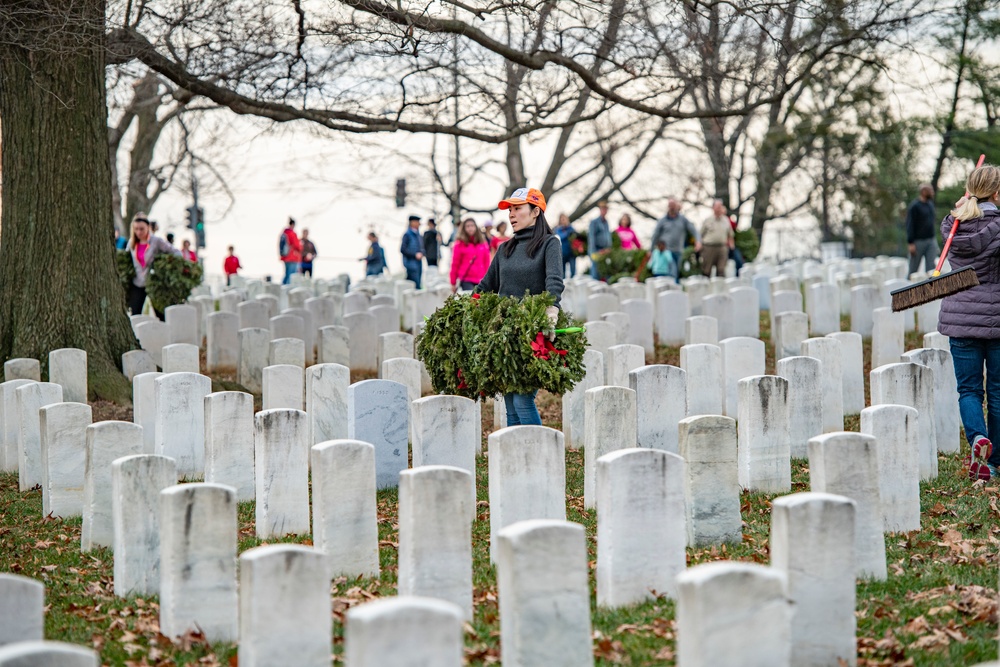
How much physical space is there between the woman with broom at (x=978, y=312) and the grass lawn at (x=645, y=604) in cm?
42

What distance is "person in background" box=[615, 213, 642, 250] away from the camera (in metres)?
23.0

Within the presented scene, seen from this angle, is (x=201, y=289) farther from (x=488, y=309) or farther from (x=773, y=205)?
(x=773, y=205)

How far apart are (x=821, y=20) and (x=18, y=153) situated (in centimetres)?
817

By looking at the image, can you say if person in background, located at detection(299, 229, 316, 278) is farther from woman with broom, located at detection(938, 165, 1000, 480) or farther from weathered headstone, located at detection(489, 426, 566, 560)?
weathered headstone, located at detection(489, 426, 566, 560)

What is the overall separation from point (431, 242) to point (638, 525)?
21.2 m

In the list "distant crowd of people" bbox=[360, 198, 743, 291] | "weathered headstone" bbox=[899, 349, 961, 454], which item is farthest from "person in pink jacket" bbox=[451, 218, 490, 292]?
"weathered headstone" bbox=[899, 349, 961, 454]

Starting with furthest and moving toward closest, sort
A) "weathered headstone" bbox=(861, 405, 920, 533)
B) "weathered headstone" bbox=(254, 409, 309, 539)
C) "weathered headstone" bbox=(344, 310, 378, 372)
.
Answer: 1. "weathered headstone" bbox=(344, 310, 378, 372)
2. "weathered headstone" bbox=(254, 409, 309, 539)
3. "weathered headstone" bbox=(861, 405, 920, 533)

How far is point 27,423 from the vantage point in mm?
8656

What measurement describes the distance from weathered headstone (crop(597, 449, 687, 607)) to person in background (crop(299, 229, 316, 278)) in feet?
72.7

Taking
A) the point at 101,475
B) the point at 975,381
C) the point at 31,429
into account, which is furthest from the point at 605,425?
the point at 31,429

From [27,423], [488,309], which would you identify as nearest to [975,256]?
[488,309]

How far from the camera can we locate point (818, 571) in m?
4.39

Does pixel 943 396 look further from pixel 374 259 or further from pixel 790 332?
pixel 374 259

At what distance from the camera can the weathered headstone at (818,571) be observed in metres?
4.37
